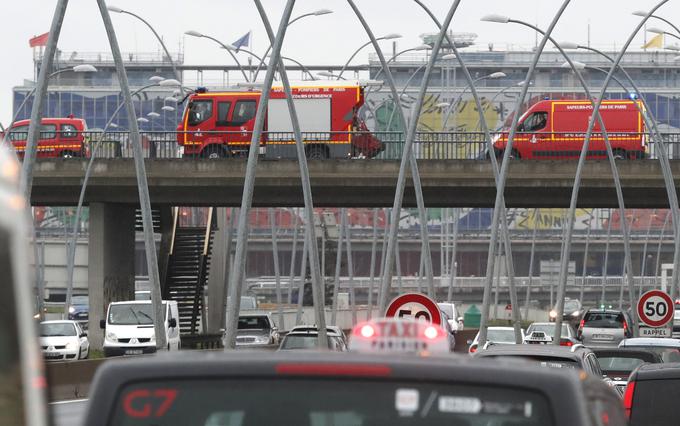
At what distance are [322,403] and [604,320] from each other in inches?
1948

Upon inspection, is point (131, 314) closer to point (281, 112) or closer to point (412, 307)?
point (281, 112)

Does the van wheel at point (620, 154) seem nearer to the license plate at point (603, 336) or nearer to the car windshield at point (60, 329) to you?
the license plate at point (603, 336)

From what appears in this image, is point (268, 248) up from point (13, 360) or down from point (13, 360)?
down

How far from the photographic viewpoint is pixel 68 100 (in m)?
162

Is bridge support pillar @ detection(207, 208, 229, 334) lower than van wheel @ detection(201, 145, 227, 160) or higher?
lower

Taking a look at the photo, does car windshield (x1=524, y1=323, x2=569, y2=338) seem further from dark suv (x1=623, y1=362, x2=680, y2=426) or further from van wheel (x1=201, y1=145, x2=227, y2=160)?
dark suv (x1=623, y1=362, x2=680, y2=426)

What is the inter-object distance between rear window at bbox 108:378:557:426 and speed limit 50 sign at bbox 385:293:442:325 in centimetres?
1790

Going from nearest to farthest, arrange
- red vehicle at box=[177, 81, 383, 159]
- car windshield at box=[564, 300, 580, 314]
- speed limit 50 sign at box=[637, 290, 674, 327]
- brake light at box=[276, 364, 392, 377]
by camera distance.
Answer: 1. brake light at box=[276, 364, 392, 377]
2. speed limit 50 sign at box=[637, 290, 674, 327]
3. red vehicle at box=[177, 81, 383, 159]
4. car windshield at box=[564, 300, 580, 314]

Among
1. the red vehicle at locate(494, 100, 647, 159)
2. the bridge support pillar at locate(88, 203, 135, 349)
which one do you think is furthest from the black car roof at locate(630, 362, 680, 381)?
the red vehicle at locate(494, 100, 647, 159)

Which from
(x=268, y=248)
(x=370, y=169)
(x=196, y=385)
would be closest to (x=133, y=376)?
(x=196, y=385)

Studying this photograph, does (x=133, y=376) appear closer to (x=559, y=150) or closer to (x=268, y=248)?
(x=559, y=150)

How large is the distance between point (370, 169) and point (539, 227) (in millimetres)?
109548

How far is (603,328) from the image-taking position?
53.1 meters

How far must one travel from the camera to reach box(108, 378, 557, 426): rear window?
4.53 metres
